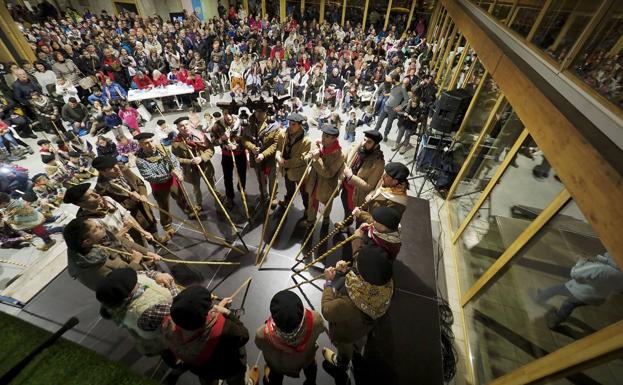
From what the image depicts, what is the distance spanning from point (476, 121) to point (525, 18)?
6.70 feet

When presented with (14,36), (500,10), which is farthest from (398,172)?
(14,36)

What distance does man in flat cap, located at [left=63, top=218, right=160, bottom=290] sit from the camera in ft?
7.85

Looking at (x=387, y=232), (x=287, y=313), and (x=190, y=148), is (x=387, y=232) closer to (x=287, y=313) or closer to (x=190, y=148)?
(x=287, y=313)

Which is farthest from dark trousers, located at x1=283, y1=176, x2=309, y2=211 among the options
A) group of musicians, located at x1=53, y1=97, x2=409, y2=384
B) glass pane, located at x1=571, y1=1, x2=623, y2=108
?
glass pane, located at x1=571, y1=1, x2=623, y2=108

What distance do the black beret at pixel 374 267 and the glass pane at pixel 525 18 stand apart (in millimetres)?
5066

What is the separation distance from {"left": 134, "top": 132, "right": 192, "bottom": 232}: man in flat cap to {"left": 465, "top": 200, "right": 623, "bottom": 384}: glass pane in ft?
15.6

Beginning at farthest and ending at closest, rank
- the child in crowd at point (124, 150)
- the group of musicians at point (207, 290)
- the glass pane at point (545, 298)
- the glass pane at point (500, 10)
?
the glass pane at point (500, 10) → the child in crowd at point (124, 150) → the glass pane at point (545, 298) → the group of musicians at point (207, 290)

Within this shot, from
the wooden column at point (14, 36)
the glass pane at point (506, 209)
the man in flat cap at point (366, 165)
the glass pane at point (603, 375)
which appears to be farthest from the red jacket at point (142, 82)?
the glass pane at point (603, 375)

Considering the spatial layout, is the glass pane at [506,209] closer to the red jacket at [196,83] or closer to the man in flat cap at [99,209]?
the man in flat cap at [99,209]

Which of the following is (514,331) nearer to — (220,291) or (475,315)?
(475,315)

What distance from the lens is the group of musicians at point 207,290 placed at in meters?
2.02

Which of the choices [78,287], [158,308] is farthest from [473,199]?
[78,287]

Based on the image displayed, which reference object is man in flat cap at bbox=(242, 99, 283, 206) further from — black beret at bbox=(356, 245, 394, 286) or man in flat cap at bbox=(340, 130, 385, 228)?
black beret at bbox=(356, 245, 394, 286)

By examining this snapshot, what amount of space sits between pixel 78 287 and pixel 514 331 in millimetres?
5745
